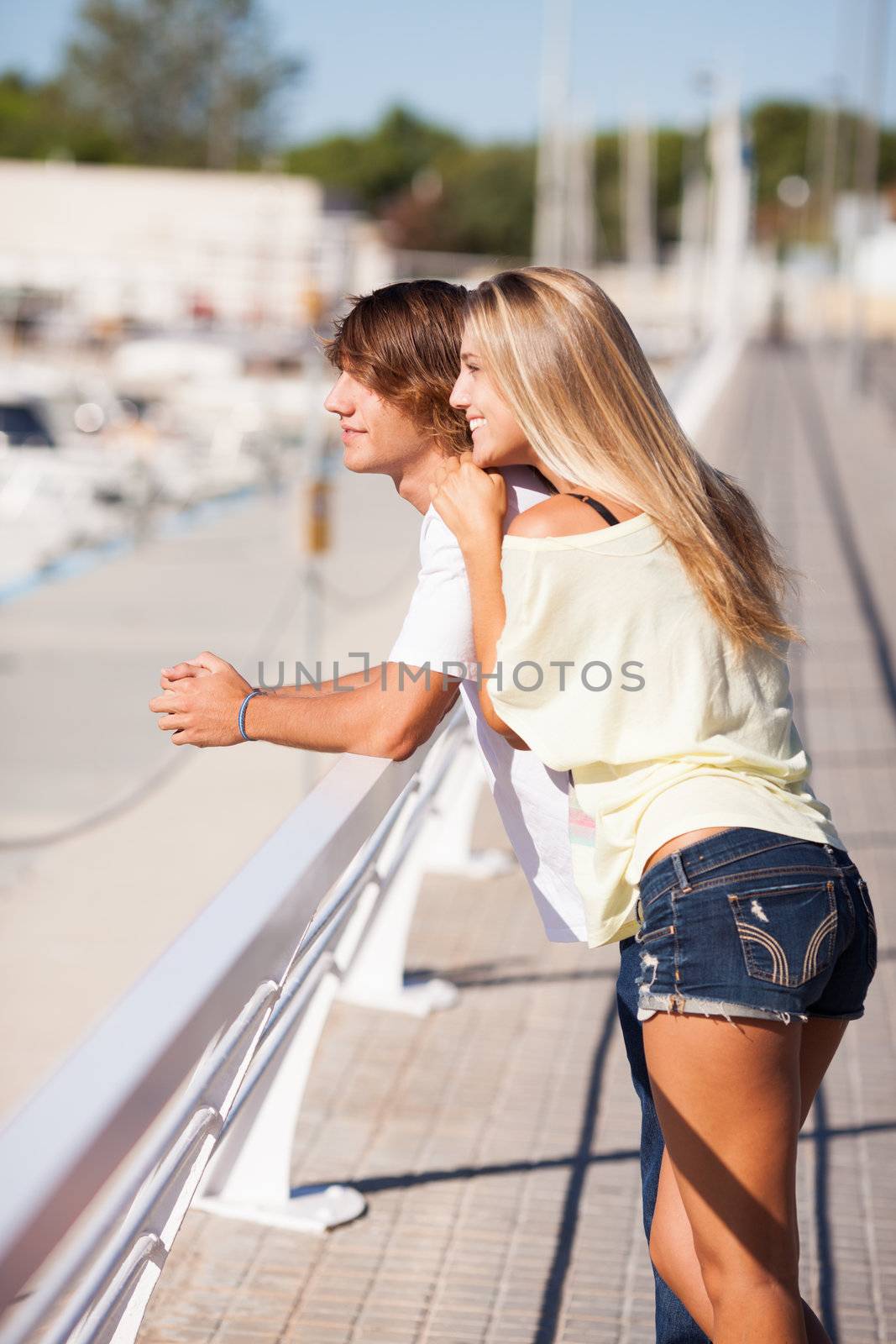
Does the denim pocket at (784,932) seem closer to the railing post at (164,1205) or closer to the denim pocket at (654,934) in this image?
the denim pocket at (654,934)

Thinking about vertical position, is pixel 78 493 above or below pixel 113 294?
below

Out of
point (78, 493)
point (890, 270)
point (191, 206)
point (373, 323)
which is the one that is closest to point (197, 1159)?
point (373, 323)

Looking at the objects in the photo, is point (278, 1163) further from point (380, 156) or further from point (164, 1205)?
point (380, 156)

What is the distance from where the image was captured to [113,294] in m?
53.1

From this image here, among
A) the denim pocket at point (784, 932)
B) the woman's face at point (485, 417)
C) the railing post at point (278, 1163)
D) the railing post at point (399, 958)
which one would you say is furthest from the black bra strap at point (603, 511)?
the railing post at point (399, 958)

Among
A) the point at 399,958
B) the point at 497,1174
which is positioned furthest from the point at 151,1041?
the point at 399,958

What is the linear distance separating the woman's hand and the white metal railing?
1.34 ft

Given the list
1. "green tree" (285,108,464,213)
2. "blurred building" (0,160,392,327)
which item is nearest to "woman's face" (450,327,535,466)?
"blurred building" (0,160,392,327)

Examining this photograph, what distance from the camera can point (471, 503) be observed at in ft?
6.88

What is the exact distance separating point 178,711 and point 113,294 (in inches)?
2109

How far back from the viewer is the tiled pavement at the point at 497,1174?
9.50 ft

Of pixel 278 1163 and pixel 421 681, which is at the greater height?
pixel 421 681

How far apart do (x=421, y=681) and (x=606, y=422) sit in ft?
1.53

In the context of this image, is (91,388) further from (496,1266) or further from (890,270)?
(890,270)
